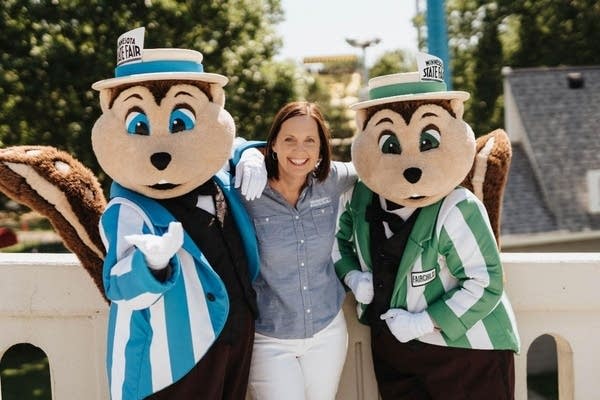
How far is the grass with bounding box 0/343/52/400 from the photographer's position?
28.3ft

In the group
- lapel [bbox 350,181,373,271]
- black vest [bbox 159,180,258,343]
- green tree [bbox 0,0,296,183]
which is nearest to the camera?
black vest [bbox 159,180,258,343]

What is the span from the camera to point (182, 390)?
244 cm

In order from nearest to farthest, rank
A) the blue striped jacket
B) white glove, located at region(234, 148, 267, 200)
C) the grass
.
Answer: the blue striped jacket < white glove, located at region(234, 148, 267, 200) < the grass

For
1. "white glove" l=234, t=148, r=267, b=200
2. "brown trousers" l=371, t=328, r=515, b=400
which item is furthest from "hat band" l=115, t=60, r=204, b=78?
"brown trousers" l=371, t=328, r=515, b=400

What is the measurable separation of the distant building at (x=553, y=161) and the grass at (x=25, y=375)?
255 inches

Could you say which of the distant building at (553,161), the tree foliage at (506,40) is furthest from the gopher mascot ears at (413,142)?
the tree foliage at (506,40)

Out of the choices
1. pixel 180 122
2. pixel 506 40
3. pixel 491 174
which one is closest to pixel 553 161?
pixel 506 40

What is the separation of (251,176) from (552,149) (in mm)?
9210

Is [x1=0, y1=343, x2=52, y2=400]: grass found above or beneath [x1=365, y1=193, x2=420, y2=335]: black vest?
beneath

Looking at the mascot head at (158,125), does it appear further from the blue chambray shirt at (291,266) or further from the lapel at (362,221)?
the lapel at (362,221)

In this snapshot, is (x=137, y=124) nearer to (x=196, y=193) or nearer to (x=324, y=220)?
(x=196, y=193)

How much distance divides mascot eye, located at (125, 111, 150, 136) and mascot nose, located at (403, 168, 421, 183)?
962mm

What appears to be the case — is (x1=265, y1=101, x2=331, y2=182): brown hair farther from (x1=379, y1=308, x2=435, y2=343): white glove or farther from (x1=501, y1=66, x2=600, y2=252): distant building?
(x1=501, y1=66, x2=600, y2=252): distant building

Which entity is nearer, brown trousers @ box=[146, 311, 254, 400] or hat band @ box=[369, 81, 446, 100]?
brown trousers @ box=[146, 311, 254, 400]
